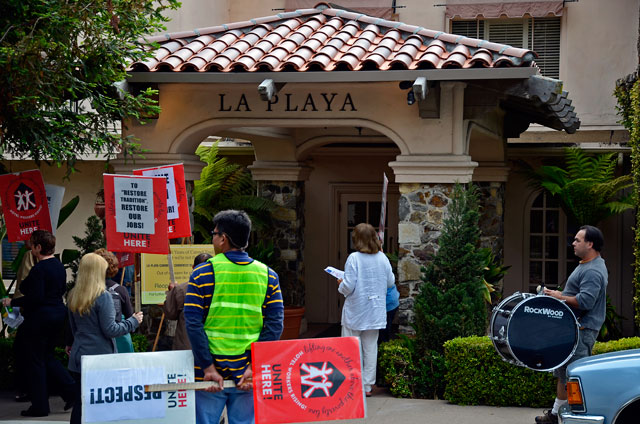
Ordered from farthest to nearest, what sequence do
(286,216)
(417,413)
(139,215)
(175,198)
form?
(286,216), (417,413), (175,198), (139,215)

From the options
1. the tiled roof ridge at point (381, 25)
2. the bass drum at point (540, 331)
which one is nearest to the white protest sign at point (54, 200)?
the tiled roof ridge at point (381, 25)

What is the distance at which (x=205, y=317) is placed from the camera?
5609 mm

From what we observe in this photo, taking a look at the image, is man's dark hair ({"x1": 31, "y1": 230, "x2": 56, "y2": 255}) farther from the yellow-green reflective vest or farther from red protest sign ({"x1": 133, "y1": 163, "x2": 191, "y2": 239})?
the yellow-green reflective vest

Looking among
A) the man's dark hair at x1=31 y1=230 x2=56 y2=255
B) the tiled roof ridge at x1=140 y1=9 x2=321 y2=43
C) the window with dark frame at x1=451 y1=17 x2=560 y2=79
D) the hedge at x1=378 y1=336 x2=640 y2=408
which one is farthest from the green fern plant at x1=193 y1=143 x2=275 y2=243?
the window with dark frame at x1=451 y1=17 x2=560 y2=79

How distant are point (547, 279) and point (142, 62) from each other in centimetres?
902

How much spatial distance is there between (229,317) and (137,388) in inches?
33.7

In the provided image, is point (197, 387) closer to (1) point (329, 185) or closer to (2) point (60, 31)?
(2) point (60, 31)

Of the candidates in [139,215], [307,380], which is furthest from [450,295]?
[307,380]

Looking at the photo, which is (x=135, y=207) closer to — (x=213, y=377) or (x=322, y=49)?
(x=213, y=377)

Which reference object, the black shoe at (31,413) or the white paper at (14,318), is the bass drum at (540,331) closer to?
the black shoe at (31,413)

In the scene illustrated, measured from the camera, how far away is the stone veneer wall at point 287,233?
45.9 ft

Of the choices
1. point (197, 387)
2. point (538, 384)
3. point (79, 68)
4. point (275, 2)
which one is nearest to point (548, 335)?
point (538, 384)

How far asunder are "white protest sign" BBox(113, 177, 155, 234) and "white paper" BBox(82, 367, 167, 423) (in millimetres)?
2282

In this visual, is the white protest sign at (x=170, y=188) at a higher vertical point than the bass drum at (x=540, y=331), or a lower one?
higher
